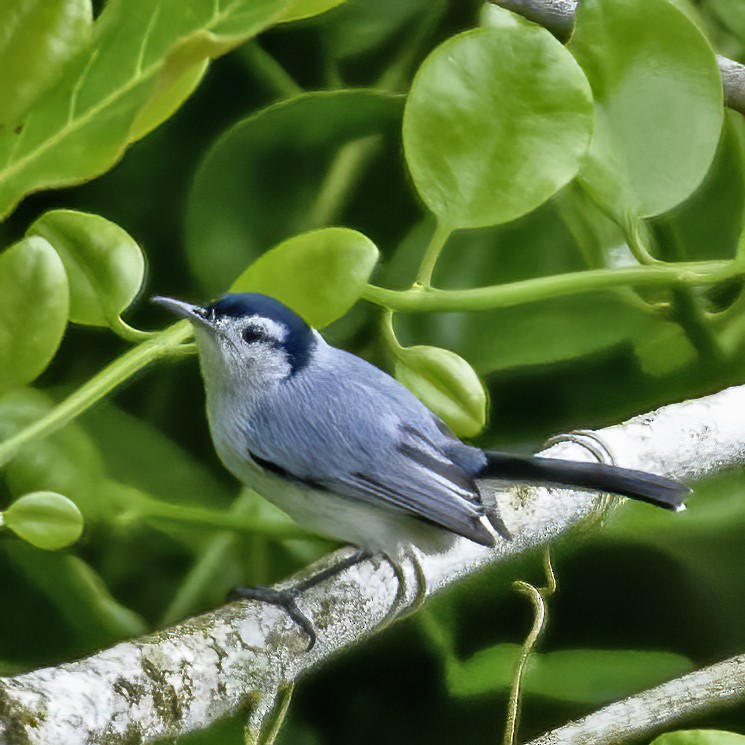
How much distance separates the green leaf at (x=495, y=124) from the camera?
1.18 ft

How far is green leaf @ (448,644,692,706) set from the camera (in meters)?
0.43

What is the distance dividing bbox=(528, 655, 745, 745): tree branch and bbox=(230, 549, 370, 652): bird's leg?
0.30ft

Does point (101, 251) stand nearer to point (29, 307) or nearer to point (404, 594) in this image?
point (29, 307)

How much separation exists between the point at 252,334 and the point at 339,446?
56mm

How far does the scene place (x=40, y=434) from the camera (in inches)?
14.3

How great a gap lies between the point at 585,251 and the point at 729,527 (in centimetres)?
14

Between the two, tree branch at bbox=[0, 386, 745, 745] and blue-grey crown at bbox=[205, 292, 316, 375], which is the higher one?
blue-grey crown at bbox=[205, 292, 316, 375]

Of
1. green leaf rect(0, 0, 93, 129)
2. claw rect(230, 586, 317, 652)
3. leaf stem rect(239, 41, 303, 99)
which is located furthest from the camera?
leaf stem rect(239, 41, 303, 99)

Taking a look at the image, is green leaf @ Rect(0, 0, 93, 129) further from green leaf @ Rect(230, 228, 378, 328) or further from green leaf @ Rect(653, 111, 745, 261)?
green leaf @ Rect(653, 111, 745, 261)

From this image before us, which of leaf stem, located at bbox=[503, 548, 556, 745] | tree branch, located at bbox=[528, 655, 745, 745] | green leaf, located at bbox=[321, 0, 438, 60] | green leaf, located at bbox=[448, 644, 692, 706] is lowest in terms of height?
green leaf, located at bbox=[448, 644, 692, 706]

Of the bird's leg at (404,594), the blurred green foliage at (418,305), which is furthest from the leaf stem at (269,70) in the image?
the bird's leg at (404,594)

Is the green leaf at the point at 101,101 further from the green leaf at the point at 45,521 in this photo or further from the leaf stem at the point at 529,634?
the leaf stem at the point at 529,634

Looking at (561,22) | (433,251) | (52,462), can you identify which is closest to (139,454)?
(52,462)

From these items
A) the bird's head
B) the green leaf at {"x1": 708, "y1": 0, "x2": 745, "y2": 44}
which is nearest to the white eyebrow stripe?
the bird's head
